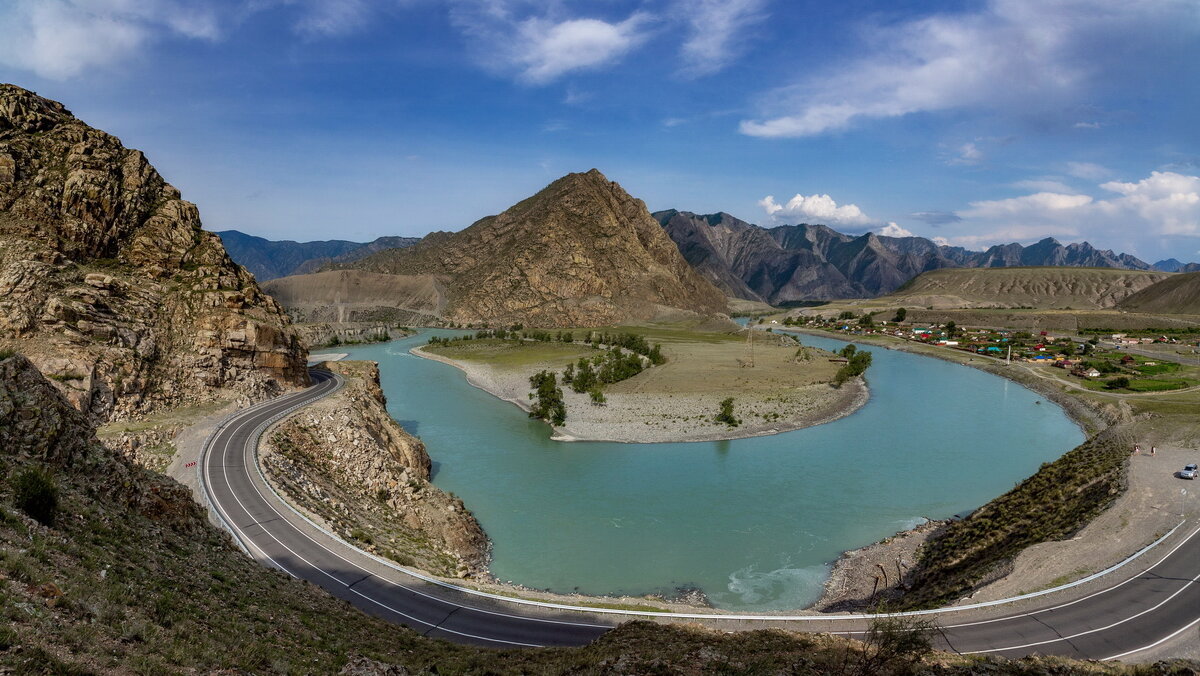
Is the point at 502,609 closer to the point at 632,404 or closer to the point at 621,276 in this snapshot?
the point at 632,404

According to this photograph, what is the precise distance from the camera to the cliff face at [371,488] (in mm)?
23625

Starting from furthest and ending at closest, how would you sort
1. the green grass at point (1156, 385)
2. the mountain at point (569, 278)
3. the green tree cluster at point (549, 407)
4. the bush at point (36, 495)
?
1. the mountain at point (569, 278)
2. the green grass at point (1156, 385)
3. the green tree cluster at point (549, 407)
4. the bush at point (36, 495)

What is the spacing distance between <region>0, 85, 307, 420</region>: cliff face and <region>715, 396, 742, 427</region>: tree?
36.7 meters

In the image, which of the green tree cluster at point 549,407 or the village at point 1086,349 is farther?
the village at point 1086,349

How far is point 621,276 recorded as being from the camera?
183625 millimetres

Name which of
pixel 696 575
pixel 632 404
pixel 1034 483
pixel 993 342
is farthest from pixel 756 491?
pixel 993 342

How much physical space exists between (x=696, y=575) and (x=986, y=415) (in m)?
50.5

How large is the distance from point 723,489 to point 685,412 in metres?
20.7

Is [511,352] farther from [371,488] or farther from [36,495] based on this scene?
[36,495]

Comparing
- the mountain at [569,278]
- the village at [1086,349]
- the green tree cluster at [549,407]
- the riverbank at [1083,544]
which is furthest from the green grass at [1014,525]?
the mountain at [569,278]

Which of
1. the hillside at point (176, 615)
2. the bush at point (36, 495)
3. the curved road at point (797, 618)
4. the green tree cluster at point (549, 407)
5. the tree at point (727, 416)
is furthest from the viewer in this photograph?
Result: the green tree cluster at point (549, 407)

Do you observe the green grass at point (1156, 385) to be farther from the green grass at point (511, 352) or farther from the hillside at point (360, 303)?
the hillside at point (360, 303)

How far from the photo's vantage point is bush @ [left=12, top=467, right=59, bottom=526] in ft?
29.2

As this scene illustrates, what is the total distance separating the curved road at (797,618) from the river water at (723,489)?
6869 mm
